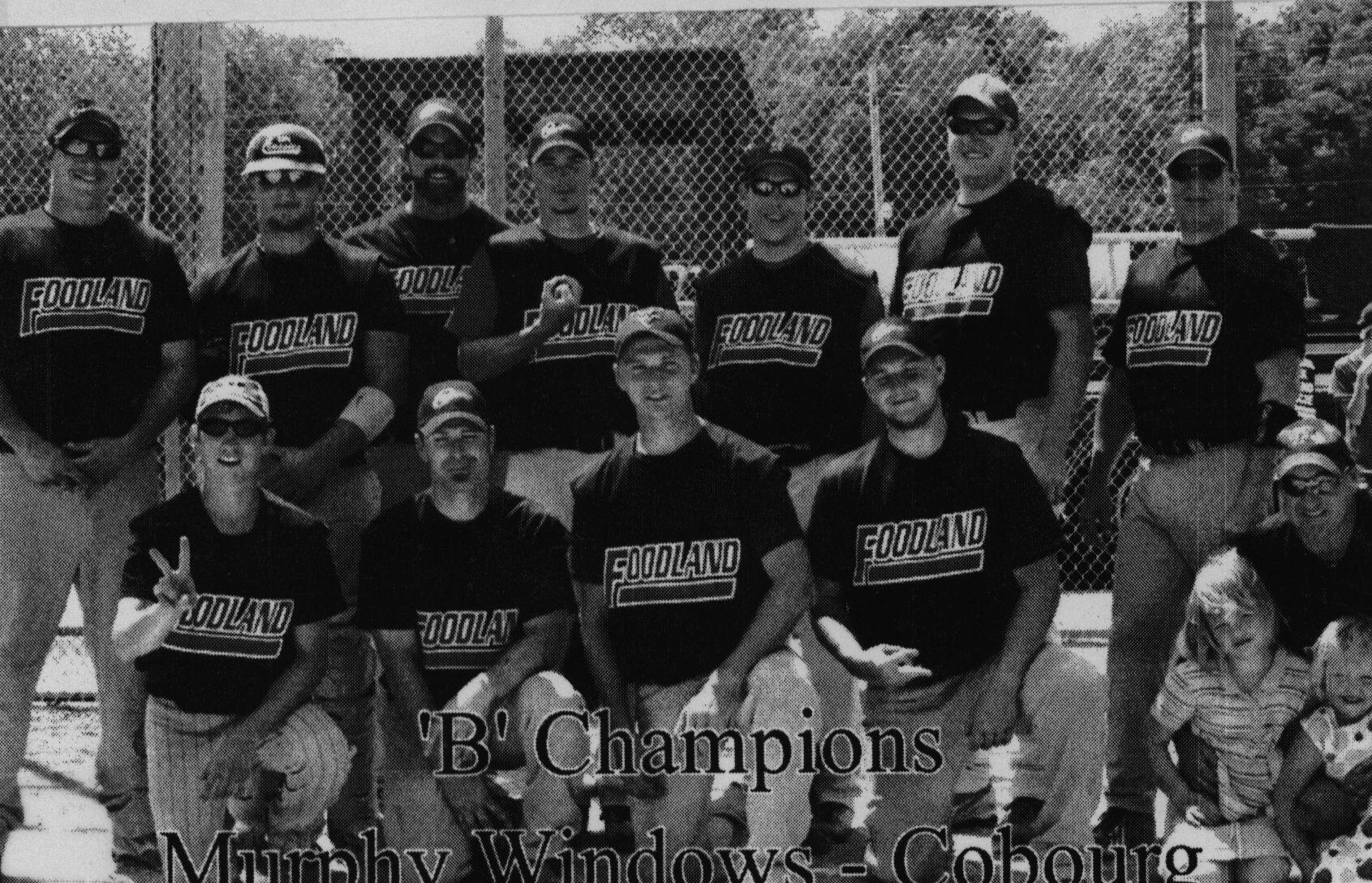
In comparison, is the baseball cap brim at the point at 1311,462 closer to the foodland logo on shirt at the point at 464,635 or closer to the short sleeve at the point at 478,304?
the foodland logo on shirt at the point at 464,635

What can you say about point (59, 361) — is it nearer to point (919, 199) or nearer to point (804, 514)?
point (804, 514)

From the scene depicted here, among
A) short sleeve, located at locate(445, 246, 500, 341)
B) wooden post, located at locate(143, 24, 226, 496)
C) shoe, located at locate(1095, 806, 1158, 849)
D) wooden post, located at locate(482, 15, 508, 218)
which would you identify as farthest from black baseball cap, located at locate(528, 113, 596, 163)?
shoe, located at locate(1095, 806, 1158, 849)

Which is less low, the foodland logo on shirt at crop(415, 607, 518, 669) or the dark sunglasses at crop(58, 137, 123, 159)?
the dark sunglasses at crop(58, 137, 123, 159)

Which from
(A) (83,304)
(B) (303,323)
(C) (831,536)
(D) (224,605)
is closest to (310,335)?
(B) (303,323)

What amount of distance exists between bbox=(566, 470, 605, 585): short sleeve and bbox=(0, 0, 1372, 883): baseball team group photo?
10mm

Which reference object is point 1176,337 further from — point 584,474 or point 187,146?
point 187,146

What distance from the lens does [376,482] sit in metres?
4.78

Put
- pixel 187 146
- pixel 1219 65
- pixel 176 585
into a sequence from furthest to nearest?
pixel 187 146, pixel 1219 65, pixel 176 585

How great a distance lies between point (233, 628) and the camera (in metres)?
4.12

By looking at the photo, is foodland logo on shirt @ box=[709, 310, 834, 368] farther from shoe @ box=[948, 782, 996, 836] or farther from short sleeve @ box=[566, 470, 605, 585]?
shoe @ box=[948, 782, 996, 836]

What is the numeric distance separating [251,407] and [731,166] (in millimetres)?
2137

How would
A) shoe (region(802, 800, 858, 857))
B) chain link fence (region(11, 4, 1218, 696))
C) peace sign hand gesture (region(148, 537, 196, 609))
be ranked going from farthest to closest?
chain link fence (region(11, 4, 1218, 696)) → shoe (region(802, 800, 858, 857)) → peace sign hand gesture (region(148, 537, 196, 609))

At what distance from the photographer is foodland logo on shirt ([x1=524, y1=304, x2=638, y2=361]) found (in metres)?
4.69

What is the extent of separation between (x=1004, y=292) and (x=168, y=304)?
2.34 m
